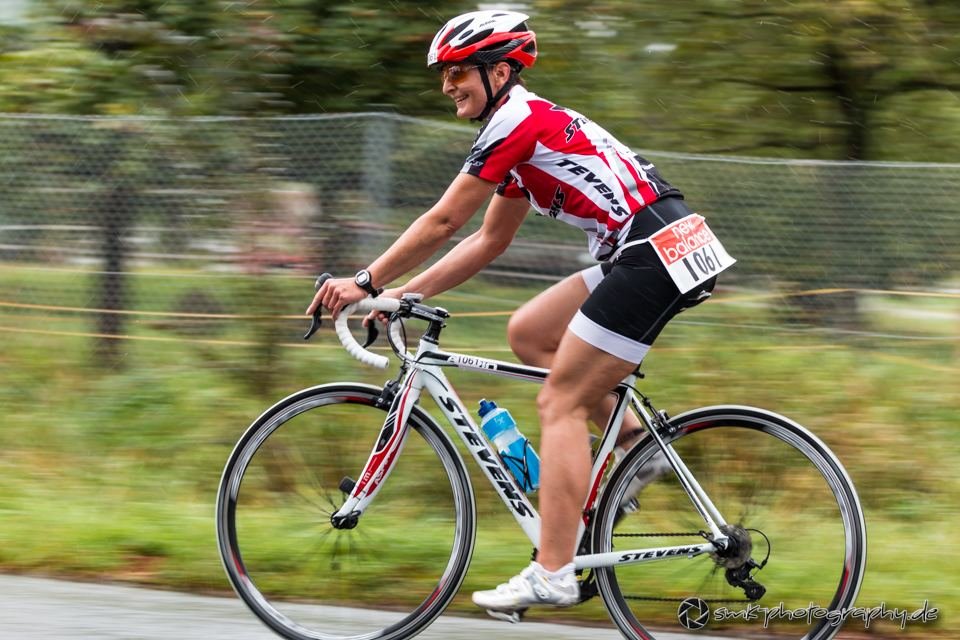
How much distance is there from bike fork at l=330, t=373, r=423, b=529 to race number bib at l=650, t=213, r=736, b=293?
38.0 inches

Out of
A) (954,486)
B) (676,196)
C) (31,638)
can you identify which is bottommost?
(954,486)

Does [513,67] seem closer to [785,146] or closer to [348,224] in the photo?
[348,224]

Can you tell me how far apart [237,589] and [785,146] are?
17.6 ft

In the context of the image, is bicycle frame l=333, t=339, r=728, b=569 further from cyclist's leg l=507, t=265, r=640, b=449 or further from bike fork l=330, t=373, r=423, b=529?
cyclist's leg l=507, t=265, r=640, b=449

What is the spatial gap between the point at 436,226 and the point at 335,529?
4.01 feet

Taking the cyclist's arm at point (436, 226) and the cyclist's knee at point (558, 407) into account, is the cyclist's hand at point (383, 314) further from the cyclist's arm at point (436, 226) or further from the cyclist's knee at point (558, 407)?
the cyclist's knee at point (558, 407)

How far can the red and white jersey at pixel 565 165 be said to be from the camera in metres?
4.07

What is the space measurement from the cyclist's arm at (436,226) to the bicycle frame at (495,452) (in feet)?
1.30

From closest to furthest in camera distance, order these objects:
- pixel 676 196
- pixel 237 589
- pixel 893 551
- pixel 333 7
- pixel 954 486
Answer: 1. pixel 676 196
2. pixel 237 589
3. pixel 893 551
4. pixel 954 486
5. pixel 333 7

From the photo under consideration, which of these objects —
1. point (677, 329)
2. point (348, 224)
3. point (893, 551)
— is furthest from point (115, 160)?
point (893, 551)

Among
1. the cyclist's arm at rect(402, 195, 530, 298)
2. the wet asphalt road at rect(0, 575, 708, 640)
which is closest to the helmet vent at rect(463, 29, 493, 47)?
the cyclist's arm at rect(402, 195, 530, 298)

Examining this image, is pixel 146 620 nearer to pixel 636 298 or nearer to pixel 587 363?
pixel 587 363

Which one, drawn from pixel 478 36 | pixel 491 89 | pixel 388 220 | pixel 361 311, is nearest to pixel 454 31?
pixel 478 36

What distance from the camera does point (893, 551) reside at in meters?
5.39
